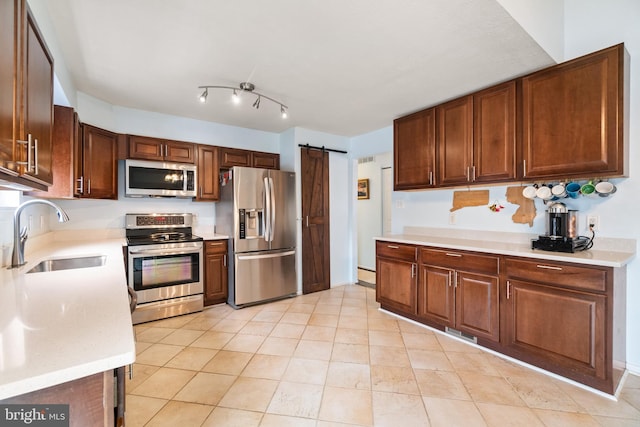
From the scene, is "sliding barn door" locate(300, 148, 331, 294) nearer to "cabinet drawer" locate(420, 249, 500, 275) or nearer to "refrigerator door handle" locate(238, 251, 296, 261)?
"refrigerator door handle" locate(238, 251, 296, 261)

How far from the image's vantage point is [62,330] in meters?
0.81

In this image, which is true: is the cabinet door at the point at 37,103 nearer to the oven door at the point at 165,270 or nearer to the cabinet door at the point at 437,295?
the oven door at the point at 165,270

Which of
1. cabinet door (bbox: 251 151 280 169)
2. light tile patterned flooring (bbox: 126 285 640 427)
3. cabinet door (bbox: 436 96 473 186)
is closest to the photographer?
light tile patterned flooring (bbox: 126 285 640 427)

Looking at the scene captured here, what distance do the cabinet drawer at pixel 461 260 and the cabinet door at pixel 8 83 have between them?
2.88 meters

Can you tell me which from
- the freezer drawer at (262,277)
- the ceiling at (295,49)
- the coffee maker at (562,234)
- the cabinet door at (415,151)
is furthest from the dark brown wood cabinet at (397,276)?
the ceiling at (295,49)

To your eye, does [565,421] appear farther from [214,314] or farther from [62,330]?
[214,314]

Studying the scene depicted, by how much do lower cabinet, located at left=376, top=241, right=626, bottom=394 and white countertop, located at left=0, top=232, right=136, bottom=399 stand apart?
250 cm

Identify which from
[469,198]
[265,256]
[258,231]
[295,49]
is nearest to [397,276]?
[469,198]

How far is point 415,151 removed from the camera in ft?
10.6

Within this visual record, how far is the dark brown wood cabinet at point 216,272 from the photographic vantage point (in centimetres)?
352

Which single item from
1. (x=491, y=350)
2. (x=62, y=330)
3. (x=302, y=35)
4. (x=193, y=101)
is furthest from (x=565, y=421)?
(x=193, y=101)

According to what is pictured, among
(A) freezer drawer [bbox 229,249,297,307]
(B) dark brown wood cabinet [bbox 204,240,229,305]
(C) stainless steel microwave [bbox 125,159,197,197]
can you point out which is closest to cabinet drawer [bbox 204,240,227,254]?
(B) dark brown wood cabinet [bbox 204,240,229,305]

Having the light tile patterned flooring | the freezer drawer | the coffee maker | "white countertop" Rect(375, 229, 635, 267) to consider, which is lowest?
the light tile patterned flooring

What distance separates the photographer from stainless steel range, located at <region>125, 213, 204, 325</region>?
10.0 ft
